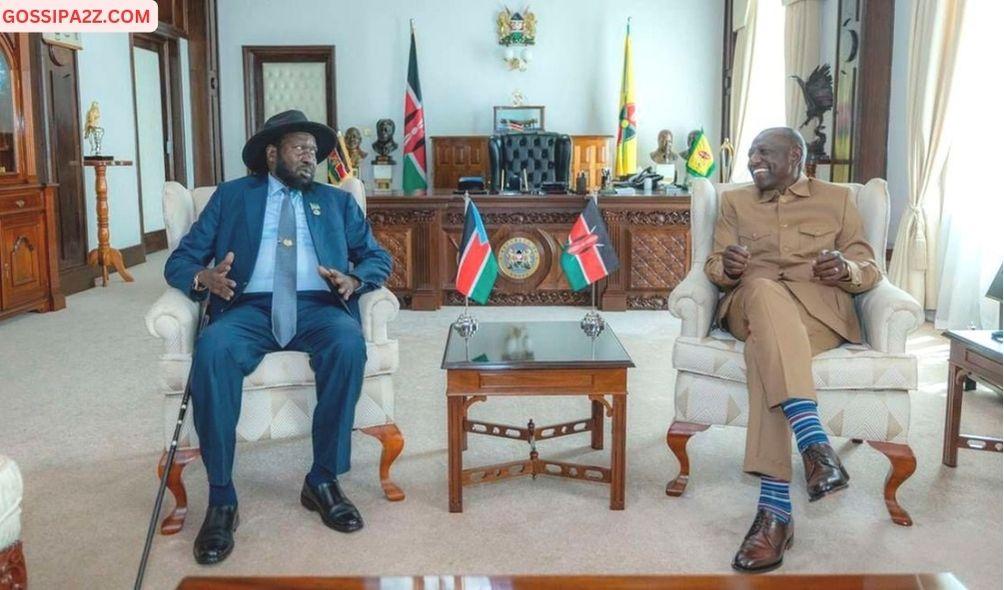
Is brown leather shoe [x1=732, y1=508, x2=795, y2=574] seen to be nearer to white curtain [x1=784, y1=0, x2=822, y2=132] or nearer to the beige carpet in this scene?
the beige carpet

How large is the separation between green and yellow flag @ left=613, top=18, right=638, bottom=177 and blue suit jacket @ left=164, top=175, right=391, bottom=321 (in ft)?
20.9

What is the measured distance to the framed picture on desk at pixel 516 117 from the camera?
9.20 metres

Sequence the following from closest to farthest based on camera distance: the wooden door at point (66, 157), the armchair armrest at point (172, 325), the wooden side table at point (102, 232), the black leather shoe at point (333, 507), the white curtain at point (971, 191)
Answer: the black leather shoe at point (333, 507) < the armchair armrest at point (172, 325) < the white curtain at point (971, 191) < the wooden door at point (66, 157) < the wooden side table at point (102, 232)

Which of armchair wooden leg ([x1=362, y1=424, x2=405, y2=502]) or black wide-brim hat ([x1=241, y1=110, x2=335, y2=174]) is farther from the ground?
black wide-brim hat ([x1=241, y1=110, x2=335, y2=174])

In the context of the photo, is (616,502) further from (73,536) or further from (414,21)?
(414,21)

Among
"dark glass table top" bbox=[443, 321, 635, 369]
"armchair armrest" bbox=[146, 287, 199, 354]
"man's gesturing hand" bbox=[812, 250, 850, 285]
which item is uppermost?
"man's gesturing hand" bbox=[812, 250, 850, 285]

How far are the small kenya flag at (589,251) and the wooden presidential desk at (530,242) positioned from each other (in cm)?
286

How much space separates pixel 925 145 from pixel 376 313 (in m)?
3.86

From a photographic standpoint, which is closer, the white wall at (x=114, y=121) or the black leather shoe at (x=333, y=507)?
the black leather shoe at (x=333, y=507)

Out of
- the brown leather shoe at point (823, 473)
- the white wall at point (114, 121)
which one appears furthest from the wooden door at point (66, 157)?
the brown leather shoe at point (823, 473)

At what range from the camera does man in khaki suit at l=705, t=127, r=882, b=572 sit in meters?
2.25

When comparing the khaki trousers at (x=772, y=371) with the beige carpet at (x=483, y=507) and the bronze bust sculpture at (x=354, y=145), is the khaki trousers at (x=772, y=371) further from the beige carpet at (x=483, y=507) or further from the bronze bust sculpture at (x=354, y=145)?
the bronze bust sculpture at (x=354, y=145)

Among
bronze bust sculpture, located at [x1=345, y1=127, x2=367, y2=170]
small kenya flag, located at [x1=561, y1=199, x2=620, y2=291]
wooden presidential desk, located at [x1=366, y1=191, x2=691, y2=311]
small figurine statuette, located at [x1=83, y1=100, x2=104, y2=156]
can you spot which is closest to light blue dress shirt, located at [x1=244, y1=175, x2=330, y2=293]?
small kenya flag, located at [x1=561, y1=199, x2=620, y2=291]

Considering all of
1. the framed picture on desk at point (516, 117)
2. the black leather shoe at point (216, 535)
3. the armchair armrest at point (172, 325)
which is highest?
the framed picture on desk at point (516, 117)
